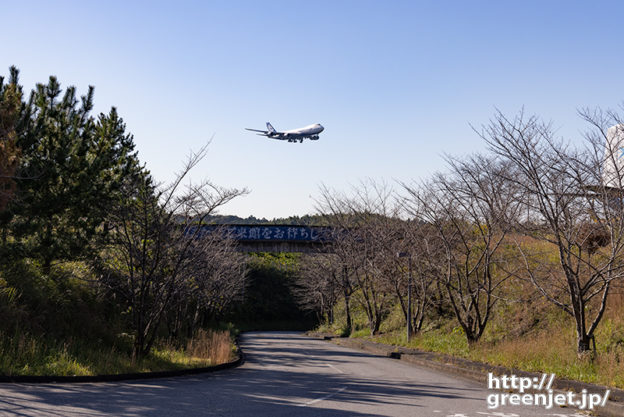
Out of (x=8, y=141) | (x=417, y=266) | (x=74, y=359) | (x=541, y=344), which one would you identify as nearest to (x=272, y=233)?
(x=417, y=266)

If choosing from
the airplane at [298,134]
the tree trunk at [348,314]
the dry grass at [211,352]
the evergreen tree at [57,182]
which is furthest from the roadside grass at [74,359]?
the airplane at [298,134]

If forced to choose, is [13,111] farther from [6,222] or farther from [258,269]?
[258,269]

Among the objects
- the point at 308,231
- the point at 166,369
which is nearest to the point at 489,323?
the point at 166,369

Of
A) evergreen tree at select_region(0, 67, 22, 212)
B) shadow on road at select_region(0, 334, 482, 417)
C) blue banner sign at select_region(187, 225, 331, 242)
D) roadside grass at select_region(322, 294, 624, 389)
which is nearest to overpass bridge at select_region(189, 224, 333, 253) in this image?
blue banner sign at select_region(187, 225, 331, 242)

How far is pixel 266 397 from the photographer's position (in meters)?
10.6

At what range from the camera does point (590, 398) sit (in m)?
10.3

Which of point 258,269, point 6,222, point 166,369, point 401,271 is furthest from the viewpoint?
point 258,269

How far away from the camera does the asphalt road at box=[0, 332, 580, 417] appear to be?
867 cm

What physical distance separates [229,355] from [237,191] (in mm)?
6657

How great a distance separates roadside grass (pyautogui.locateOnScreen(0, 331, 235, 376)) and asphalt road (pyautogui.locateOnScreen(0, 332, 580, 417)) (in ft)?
3.19

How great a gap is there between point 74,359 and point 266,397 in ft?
17.3

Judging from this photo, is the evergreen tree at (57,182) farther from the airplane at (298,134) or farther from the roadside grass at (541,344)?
the airplane at (298,134)

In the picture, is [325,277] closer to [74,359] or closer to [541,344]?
[541,344]

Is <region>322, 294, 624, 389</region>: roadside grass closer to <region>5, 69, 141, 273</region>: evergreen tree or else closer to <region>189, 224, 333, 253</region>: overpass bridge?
<region>5, 69, 141, 273</region>: evergreen tree
